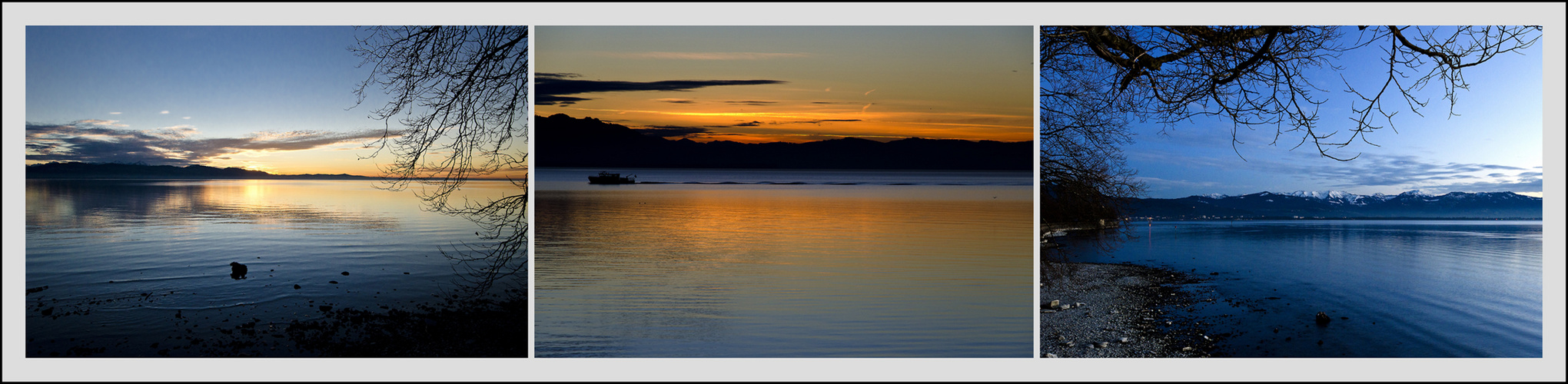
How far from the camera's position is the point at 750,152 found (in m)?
7.37

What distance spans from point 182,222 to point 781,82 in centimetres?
421

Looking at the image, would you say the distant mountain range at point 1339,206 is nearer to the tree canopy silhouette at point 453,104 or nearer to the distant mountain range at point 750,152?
the distant mountain range at point 750,152

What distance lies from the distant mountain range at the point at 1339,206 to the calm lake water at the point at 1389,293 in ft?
0.43

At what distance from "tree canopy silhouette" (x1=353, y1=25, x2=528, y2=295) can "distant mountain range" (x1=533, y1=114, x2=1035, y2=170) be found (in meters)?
1.05

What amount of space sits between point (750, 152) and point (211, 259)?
4.54 m

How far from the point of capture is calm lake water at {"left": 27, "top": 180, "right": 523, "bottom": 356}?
361cm

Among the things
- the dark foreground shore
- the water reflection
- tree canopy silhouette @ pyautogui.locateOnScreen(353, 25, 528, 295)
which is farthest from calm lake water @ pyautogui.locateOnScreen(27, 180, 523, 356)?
the dark foreground shore

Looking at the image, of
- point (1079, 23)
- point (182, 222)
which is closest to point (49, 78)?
point (182, 222)

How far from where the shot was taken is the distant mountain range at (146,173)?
11.8ft

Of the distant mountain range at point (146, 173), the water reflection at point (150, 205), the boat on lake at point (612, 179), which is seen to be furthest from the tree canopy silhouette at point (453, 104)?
the boat on lake at point (612, 179)

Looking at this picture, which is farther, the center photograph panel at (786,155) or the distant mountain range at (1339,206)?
the center photograph panel at (786,155)

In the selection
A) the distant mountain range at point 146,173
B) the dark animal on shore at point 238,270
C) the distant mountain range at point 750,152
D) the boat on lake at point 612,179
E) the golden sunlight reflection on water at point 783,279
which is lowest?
the golden sunlight reflection on water at point 783,279

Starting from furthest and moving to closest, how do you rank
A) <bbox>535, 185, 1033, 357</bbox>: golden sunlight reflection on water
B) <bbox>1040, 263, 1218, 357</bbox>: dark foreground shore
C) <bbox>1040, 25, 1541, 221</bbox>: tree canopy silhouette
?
<bbox>1040, 263, 1218, 357</bbox>: dark foreground shore, <bbox>535, 185, 1033, 357</bbox>: golden sunlight reflection on water, <bbox>1040, 25, 1541, 221</bbox>: tree canopy silhouette

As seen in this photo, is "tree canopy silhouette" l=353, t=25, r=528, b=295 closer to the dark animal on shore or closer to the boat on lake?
the dark animal on shore
